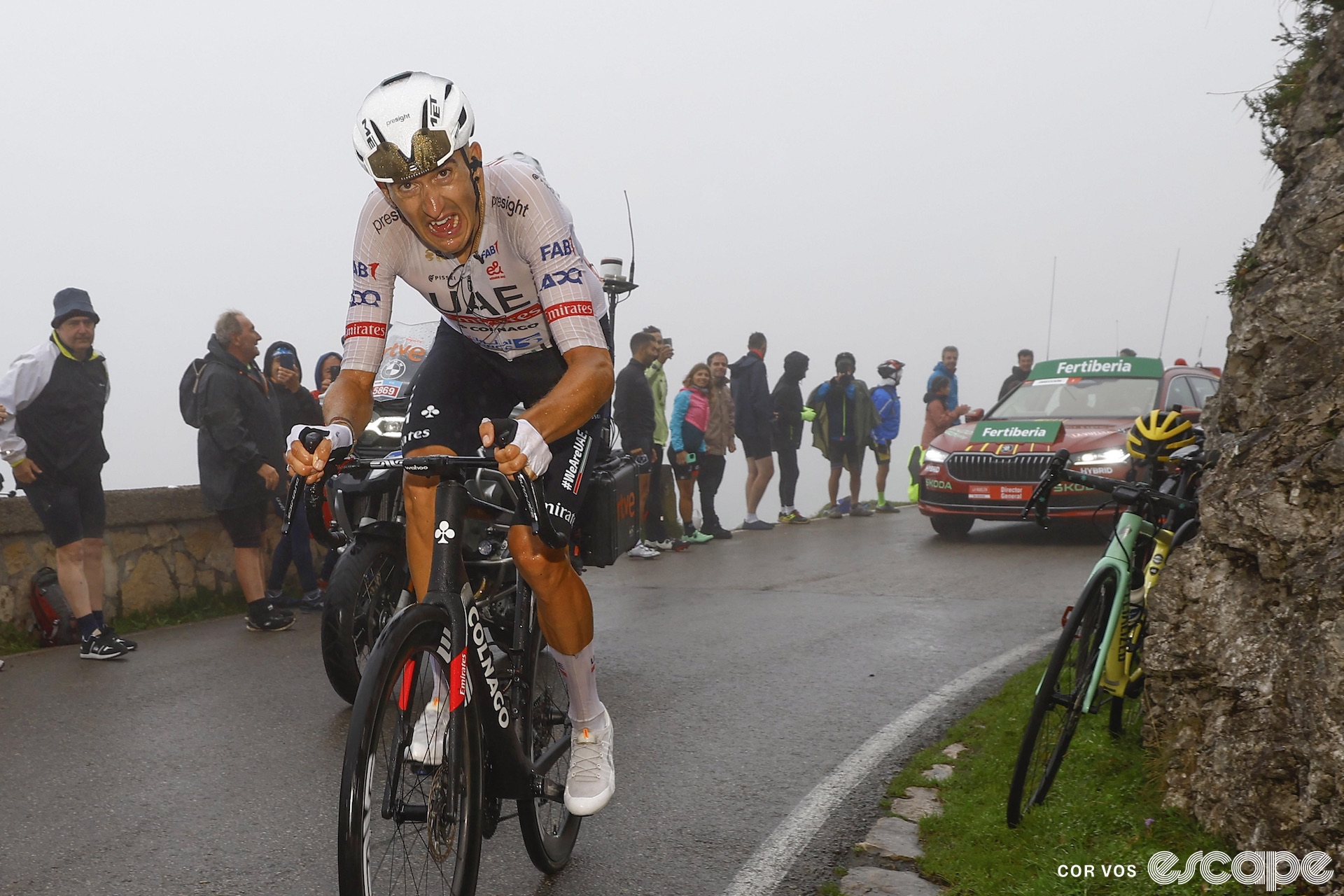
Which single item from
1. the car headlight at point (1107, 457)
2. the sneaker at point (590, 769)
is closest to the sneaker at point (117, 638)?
the sneaker at point (590, 769)

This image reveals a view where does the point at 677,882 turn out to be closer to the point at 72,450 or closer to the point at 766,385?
the point at 72,450

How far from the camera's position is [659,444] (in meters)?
12.7

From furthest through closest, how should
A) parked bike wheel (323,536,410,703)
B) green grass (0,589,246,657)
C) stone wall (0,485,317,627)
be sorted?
1. stone wall (0,485,317,627)
2. green grass (0,589,246,657)
3. parked bike wheel (323,536,410,703)

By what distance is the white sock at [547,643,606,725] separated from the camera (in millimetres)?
3455

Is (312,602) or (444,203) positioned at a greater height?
(444,203)

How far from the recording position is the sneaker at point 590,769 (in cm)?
336

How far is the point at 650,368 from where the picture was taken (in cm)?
1238

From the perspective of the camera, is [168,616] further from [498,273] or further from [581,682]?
[498,273]

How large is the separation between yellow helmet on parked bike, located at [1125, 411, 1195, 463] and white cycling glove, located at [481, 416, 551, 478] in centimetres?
311

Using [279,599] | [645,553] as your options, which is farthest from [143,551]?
[645,553]

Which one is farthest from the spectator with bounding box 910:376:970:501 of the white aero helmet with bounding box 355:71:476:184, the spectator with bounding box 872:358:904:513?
the white aero helmet with bounding box 355:71:476:184

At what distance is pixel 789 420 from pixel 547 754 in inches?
478
